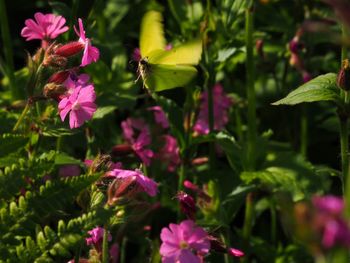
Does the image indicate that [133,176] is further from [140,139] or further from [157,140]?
[157,140]

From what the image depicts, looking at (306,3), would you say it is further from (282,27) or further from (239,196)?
(239,196)

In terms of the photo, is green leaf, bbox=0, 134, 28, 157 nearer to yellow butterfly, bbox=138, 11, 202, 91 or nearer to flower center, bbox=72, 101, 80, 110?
flower center, bbox=72, 101, 80, 110

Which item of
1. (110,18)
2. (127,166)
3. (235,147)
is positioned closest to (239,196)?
(235,147)

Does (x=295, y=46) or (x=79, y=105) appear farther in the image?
(x=295, y=46)

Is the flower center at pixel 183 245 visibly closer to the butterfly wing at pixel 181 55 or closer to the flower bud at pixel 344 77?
the flower bud at pixel 344 77

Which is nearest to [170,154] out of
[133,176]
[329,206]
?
[133,176]

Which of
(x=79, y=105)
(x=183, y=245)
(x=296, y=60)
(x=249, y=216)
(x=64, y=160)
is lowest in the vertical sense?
(x=249, y=216)

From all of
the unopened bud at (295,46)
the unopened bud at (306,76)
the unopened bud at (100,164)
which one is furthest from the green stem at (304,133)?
the unopened bud at (100,164)
